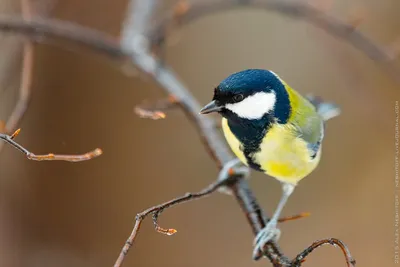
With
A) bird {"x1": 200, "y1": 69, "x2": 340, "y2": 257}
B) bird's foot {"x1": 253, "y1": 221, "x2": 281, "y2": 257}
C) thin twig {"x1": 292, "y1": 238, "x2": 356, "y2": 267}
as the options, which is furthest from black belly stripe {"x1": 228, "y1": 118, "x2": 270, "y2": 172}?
thin twig {"x1": 292, "y1": 238, "x2": 356, "y2": 267}

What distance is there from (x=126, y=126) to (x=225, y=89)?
1.22m

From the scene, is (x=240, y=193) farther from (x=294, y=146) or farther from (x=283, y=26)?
(x=283, y=26)

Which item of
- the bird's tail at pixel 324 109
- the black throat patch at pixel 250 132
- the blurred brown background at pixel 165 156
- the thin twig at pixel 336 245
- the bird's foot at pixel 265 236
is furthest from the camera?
the blurred brown background at pixel 165 156

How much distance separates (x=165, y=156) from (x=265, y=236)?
121 centimetres

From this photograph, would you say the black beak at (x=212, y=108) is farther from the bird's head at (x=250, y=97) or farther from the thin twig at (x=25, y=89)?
the thin twig at (x=25, y=89)

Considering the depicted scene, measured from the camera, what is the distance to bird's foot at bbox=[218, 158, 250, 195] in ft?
2.57

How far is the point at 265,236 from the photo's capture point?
0.67m

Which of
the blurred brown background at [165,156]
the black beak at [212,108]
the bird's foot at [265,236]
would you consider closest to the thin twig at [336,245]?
the bird's foot at [265,236]

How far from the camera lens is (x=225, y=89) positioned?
67cm

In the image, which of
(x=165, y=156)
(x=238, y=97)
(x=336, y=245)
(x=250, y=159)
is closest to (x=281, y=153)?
(x=250, y=159)

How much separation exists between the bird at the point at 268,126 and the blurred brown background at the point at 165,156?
2.77 feet

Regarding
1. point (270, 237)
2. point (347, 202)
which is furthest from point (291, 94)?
point (347, 202)

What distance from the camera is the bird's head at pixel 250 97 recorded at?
2.17ft

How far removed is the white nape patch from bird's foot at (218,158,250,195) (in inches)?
3.9
